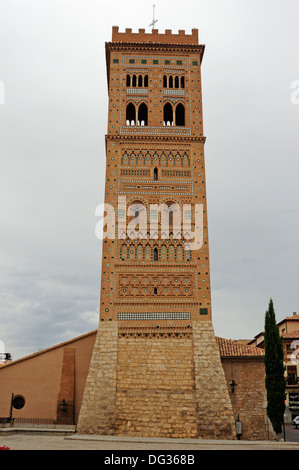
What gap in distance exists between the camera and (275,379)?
68.0 ft

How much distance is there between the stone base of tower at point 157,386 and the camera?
65.5ft

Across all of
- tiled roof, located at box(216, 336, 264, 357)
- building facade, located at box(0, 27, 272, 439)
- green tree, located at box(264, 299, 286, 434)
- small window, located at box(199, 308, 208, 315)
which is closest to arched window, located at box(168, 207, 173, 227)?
building facade, located at box(0, 27, 272, 439)

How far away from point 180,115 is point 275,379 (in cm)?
1481

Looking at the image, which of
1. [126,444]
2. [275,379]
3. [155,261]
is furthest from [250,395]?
[155,261]

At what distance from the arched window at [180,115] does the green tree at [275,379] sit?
12183 mm

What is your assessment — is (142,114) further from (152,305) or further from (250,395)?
(250,395)

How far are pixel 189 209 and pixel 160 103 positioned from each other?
629 centimetres

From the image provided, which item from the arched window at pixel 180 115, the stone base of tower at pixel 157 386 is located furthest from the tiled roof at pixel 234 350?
the arched window at pixel 180 115

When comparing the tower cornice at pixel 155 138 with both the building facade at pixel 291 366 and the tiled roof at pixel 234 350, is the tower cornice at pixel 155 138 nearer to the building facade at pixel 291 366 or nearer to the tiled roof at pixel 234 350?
the tiled roof at pixel 234 350

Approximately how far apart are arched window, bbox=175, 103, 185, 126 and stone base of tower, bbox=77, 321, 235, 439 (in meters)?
11.3

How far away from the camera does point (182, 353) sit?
2148cm
